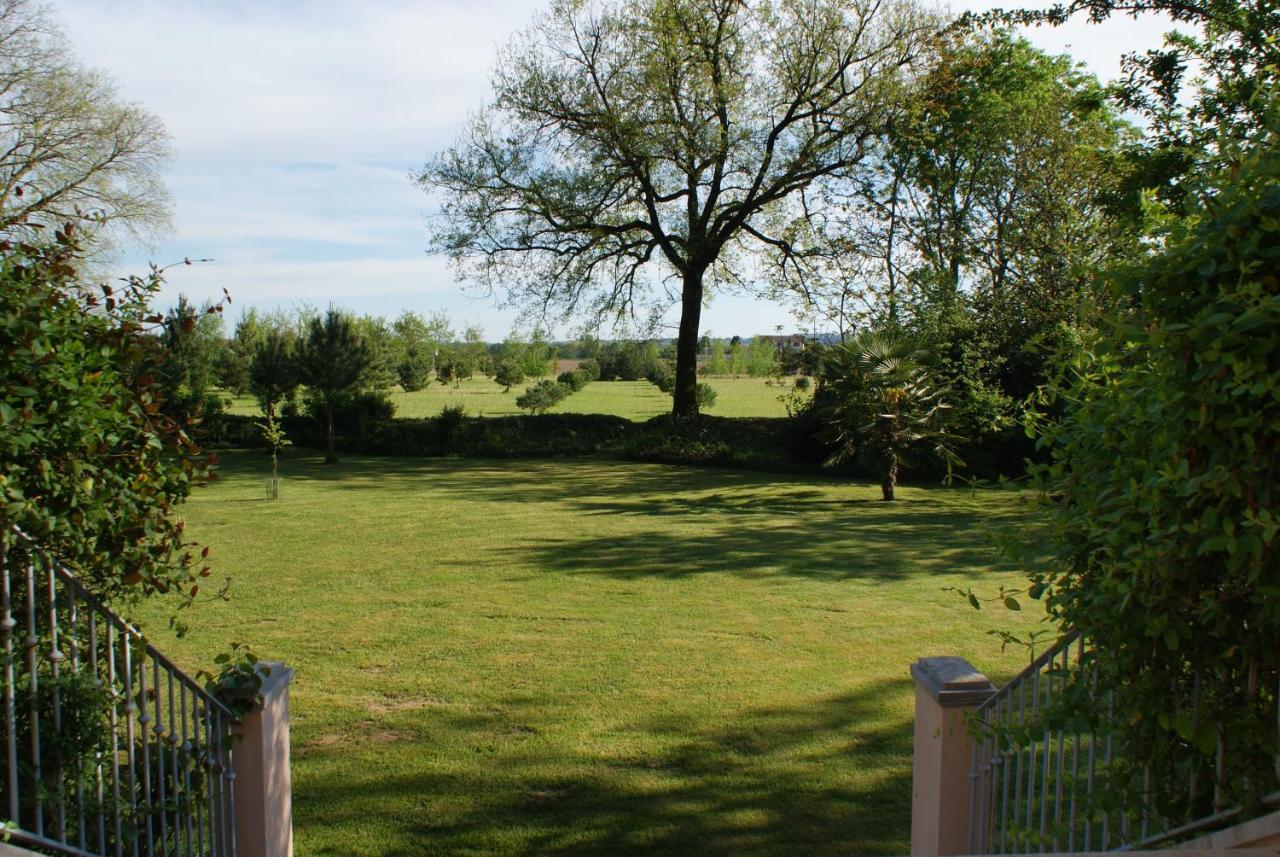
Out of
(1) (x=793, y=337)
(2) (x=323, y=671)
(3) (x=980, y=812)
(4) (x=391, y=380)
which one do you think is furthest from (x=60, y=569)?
(4) (x=391, y=380)

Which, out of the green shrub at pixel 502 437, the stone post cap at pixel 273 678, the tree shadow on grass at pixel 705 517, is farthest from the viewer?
the green shrub at pixel 502 437

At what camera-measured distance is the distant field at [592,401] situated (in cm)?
3565

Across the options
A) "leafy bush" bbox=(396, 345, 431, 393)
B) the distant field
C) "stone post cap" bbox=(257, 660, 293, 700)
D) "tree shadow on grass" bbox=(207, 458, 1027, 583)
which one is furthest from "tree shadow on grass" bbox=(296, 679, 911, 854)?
"leafy bush" bbox=(396, 345, 431, 393)

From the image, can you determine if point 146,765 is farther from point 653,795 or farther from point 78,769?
point 653,795

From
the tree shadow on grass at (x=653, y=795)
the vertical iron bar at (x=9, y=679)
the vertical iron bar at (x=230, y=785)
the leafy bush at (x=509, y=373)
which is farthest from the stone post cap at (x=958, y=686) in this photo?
the leafy bush at (x=509, y=373)

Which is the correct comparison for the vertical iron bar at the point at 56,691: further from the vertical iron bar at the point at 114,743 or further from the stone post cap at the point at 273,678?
the stone post cap at the point at 273,678

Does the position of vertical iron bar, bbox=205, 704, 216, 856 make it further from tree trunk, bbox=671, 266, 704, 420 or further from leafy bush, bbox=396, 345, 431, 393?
leafy bush, bbox=396, 345, 431, 393

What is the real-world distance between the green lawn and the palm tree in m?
1.45

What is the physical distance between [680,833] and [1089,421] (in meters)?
3.11

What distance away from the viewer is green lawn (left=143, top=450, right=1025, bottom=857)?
4824 millimetres

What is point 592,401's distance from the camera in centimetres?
4166

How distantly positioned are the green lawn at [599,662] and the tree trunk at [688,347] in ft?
34.9

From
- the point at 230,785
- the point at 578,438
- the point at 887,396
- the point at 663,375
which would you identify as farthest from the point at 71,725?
the point at 663,375

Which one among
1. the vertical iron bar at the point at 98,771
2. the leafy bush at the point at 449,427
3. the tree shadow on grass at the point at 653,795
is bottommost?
the tree shadow on grass at the point at 653,795
